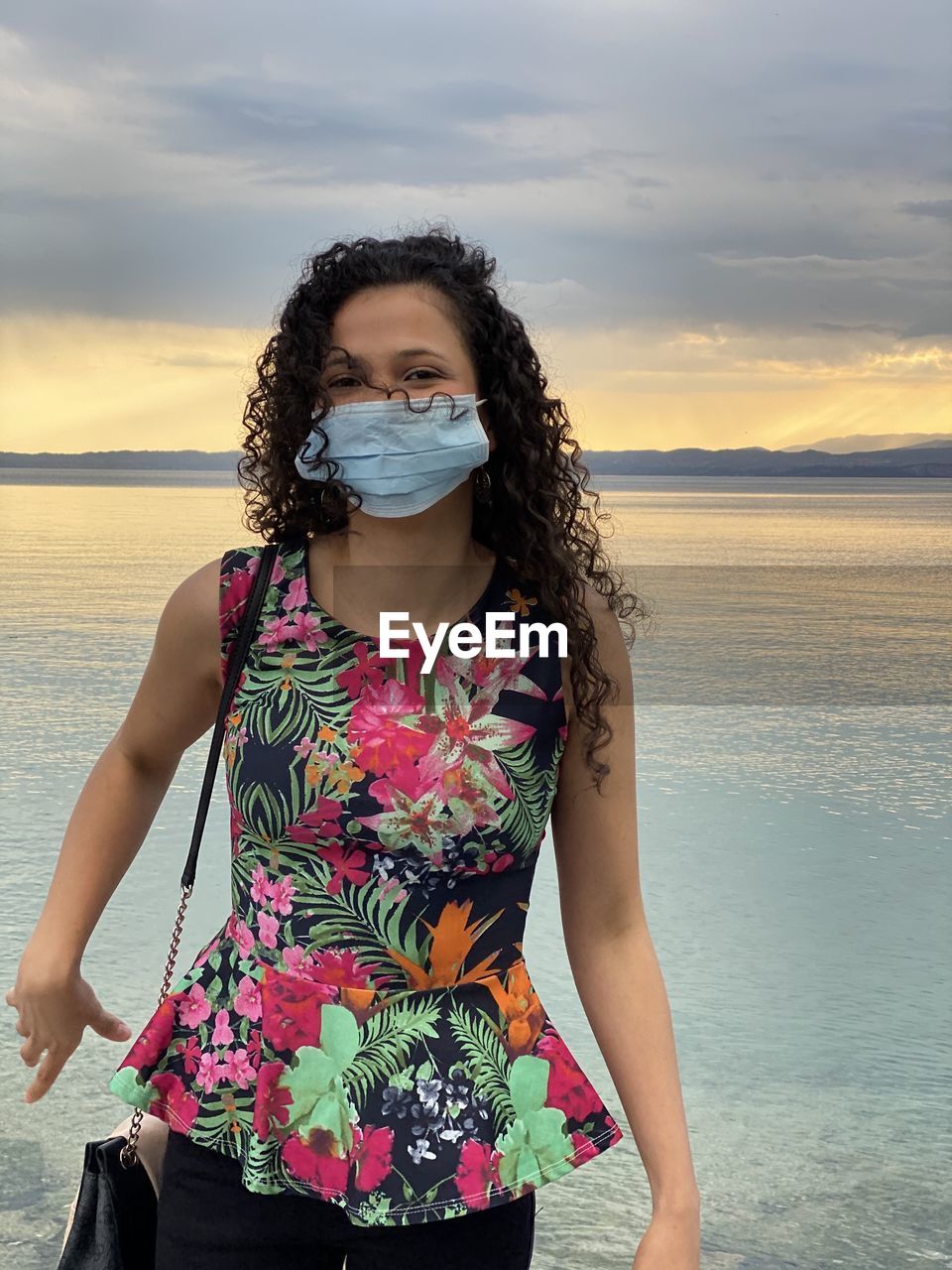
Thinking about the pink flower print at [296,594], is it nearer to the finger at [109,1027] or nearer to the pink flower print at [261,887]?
the pink flower print at [261,887]

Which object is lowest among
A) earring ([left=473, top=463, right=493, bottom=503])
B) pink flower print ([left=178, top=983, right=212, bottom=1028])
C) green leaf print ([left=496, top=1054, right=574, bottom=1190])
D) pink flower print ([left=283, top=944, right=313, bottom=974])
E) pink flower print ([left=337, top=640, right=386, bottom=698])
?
green leaf print ([left=496, top=1054, right=574, bottom=1190])

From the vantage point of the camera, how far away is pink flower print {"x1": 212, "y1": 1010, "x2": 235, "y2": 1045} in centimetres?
155

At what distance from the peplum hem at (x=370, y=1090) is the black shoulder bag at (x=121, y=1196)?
0.27 feet

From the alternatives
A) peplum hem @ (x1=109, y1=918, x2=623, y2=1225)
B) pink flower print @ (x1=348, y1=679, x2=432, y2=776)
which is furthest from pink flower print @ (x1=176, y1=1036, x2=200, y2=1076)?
pink flower print @ (x1=348, y1=679, x2=432, y2=776)

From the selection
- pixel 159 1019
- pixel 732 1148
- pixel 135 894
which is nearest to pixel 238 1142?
pixel 159 1019

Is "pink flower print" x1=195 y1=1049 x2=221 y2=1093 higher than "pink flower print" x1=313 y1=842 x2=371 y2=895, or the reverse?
"pink flower print" x1=313 y1=842 x2=371 y2=895

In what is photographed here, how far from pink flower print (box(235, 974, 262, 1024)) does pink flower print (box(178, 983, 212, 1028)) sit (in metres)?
0.04

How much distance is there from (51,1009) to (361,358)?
0.75 metres

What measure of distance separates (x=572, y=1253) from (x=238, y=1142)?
170 cm

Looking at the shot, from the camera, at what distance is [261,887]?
1.56 m

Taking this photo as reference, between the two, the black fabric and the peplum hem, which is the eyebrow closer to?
the peplum hem

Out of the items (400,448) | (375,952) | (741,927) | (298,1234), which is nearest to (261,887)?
(375,952)

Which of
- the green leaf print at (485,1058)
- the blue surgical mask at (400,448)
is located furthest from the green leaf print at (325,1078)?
the blue surgical mask at (400,448)

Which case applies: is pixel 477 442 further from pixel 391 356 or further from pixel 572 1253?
pixel 572 1253
